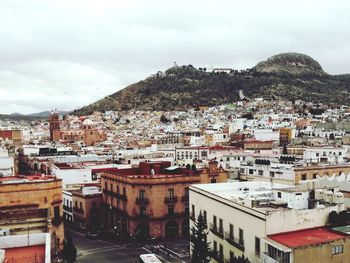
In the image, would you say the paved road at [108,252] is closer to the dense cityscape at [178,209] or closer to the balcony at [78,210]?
the dense cityscape at [178,209]

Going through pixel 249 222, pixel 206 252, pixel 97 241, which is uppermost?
pixel 249 222

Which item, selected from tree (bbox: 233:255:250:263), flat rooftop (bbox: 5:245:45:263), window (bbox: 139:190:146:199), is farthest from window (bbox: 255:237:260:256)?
window (bbox: 139:190:146:199)

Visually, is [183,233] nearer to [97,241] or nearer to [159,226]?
[159,226]

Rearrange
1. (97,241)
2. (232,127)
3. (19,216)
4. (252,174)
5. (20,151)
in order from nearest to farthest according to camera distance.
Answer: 1. (19,216)
2. (97,241)
3. (252,174)
4. (20,151)
5. (232,127)

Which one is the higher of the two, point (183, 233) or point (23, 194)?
point (23, 194)

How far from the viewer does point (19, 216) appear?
37688 millimetres

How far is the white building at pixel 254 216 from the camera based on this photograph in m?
28.2

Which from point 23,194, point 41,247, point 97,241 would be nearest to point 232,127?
point 97,241

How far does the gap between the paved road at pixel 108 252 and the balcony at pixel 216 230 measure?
8.75 metres

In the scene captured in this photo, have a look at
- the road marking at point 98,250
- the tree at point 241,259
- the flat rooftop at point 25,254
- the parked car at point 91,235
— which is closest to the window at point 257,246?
the tree at point 241,259

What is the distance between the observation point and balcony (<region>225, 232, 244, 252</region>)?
31.0 metres

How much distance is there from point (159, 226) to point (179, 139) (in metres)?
90.6

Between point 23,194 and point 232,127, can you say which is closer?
point 23,194

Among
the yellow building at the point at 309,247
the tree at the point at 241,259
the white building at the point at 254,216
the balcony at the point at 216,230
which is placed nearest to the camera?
the yellow building at the point at 309,247
